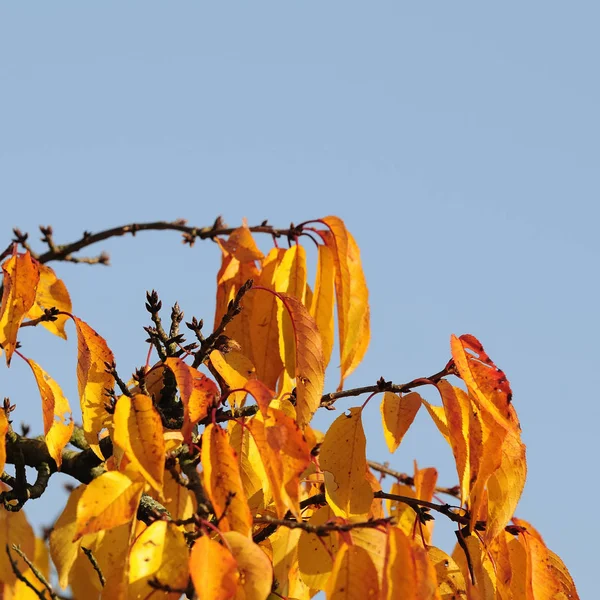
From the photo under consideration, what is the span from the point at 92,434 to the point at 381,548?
584mm

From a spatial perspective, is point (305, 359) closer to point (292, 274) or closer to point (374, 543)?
point (292, 274)

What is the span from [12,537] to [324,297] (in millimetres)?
739

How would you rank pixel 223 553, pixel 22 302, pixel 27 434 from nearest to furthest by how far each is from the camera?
pixel 223 553 < pixel 22 302 < pixel 27 434

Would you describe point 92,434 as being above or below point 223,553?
above

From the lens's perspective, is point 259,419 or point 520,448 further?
point 520,448

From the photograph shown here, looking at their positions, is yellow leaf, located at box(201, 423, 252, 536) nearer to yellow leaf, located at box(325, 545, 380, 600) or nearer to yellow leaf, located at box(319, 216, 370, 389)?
yellow leaf, located at box(325, 545, 380, 600)

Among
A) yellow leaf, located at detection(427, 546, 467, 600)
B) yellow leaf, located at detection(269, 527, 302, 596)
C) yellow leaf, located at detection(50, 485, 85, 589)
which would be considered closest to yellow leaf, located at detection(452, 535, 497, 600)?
yellow leaf, located at detection(427, 546, 467, 600)

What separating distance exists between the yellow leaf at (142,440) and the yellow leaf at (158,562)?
0.07 meters

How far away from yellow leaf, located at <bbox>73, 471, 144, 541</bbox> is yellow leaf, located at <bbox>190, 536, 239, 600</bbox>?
14 centimetres

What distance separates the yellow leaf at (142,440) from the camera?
137 cm

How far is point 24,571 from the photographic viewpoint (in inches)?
61.7

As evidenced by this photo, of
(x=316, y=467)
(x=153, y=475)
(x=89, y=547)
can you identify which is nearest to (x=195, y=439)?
(x=316, y=467)

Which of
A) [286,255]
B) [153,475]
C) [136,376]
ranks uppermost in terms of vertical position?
[286,255]

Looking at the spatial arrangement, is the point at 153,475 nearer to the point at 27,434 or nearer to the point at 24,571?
the point at 24,571
